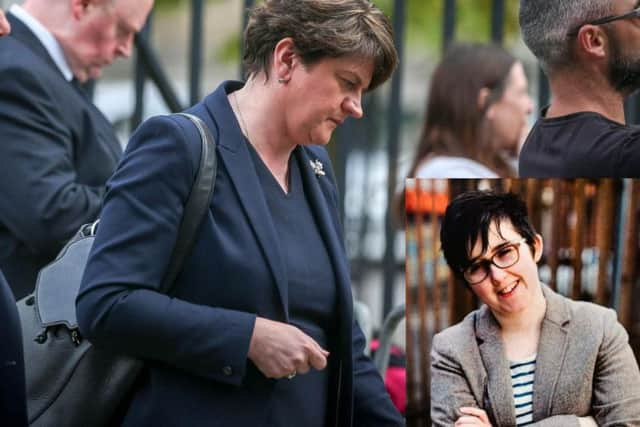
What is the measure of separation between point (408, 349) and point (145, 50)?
3.31 metres

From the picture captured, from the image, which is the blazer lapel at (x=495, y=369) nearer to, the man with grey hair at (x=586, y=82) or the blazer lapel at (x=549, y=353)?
the blazer lapel at (x=549, y=353)

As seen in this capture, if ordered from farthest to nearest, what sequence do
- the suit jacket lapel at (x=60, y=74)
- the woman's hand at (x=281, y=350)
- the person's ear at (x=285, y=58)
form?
the suit jacket lapel at (x=60, y=74) < the person's ear at (x=285, y=58) < the woman's hand at (x=281, y=350)

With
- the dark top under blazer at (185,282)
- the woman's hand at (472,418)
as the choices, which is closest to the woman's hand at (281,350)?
the dark top under blazer at (185,282)

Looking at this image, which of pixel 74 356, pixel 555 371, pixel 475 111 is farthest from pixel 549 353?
pixel 475 111

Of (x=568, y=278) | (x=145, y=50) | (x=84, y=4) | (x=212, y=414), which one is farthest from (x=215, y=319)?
(x=145, y=50)

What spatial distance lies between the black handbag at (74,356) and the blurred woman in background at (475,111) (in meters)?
1.93

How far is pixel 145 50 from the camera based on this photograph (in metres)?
5.25

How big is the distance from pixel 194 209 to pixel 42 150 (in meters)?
1.08

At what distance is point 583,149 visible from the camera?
223cm

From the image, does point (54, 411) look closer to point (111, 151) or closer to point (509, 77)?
point (111, 151)

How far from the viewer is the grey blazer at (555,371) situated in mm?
2041

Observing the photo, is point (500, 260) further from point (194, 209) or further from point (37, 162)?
point (37, 162)

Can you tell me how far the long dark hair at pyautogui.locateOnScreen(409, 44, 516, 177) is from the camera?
4.29 meters

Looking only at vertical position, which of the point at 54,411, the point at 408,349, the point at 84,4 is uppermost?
the point at 84,4
